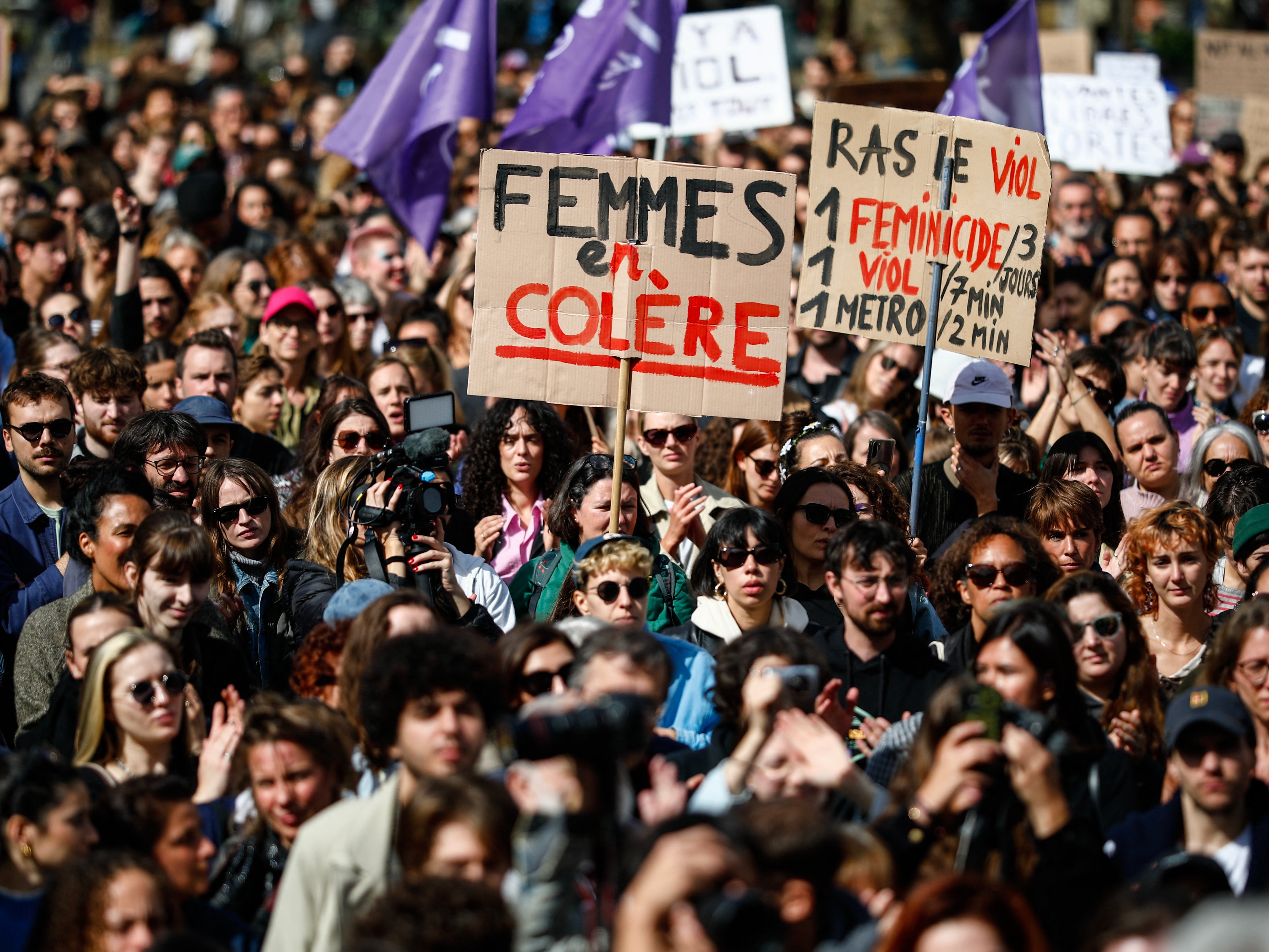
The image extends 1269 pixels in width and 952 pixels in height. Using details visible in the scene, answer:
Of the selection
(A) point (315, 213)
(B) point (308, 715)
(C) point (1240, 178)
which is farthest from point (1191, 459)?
(C) point (1240, 178)

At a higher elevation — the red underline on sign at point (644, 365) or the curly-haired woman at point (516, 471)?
the red underline on sign at point (644, 365)

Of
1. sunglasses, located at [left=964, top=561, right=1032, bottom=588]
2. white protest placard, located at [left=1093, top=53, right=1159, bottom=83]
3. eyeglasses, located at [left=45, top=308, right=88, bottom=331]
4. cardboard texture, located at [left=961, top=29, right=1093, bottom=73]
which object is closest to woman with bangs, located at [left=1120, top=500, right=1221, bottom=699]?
sunglasses, located at [left=964, top=561, right=1032, bottom=588]

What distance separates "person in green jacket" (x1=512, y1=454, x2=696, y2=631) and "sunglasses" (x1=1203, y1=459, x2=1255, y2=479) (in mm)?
2479

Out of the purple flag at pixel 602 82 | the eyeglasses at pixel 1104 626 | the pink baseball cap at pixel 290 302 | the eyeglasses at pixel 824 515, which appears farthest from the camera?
the purple flag at pixel 602 82

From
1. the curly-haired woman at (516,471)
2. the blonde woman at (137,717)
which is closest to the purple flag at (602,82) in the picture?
the curly-haired woman at (516,471)

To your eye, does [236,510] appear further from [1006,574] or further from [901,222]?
[901,222]

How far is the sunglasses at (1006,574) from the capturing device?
5594mm

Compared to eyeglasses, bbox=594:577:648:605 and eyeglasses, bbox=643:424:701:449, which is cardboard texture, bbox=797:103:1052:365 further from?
eyeglasses, bbox=594:577:648:605

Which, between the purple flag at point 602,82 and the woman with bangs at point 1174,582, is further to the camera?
the purple flag at point 602,82

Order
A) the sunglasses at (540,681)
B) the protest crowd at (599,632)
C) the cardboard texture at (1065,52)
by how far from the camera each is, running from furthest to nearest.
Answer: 1. the cardboard texture at (1065,52)
2. the sunglasses at (540,681)
3. the protest crowd at (599,632)

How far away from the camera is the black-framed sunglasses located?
4.52 meters

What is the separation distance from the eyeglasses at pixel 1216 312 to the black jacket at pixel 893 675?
5.15 meters

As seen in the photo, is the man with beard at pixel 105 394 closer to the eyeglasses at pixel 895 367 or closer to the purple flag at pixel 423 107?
the purple flag at pixel 423 107

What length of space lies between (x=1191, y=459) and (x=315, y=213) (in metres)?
6.62
